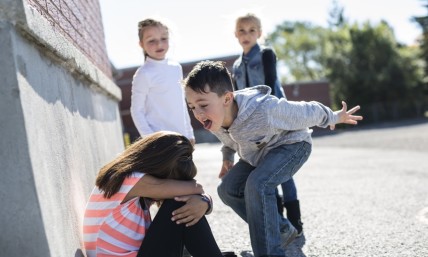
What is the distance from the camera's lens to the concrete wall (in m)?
2.22

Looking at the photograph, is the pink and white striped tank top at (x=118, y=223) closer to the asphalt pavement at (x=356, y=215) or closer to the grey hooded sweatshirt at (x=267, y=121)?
the grey hooded sweatshirt at (x=267, y=121)

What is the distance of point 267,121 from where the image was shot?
3361 millimetres

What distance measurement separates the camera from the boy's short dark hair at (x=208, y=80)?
10.8ft

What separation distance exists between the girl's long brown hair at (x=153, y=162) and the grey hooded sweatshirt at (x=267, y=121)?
21.8 inches

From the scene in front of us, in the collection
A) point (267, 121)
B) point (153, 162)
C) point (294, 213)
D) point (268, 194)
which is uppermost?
point (267, 121)

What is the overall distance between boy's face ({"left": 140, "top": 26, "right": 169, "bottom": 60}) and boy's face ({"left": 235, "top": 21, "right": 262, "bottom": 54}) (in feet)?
2.43

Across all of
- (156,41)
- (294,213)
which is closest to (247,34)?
(156,41)

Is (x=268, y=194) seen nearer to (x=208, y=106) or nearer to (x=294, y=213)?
(x=208, y=106)

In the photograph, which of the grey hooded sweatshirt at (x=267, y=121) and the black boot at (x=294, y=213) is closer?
the grey hooded sweatshirt at (x=267, y=121)

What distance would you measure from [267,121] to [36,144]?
150cm

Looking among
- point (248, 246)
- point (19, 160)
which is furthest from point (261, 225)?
point (19, 160)

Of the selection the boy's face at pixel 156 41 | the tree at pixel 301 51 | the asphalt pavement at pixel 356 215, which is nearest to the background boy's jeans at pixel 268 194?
the asphalt pavement at pixel 356 215

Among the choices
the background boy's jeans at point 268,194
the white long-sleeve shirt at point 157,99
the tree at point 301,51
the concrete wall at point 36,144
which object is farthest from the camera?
the tree at point 301,51

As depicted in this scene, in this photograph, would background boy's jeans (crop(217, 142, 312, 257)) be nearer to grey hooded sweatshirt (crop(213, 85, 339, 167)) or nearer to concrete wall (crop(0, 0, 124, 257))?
grey hooded sweatshirt (crop(213, 85, 339, 167))
